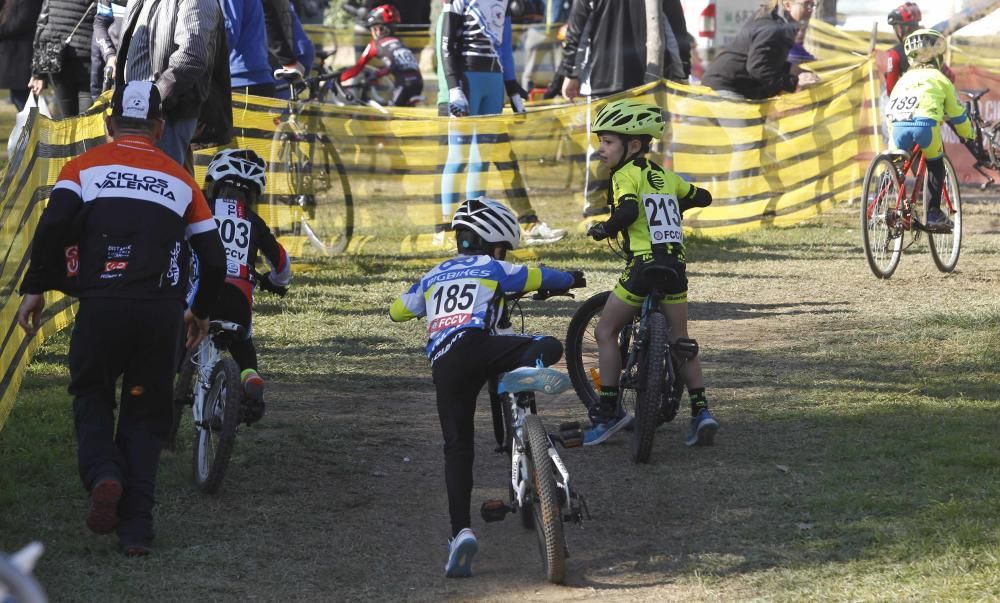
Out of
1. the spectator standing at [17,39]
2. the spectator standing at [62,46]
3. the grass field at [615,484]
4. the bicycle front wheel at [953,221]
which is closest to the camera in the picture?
the grass field at [615,484]

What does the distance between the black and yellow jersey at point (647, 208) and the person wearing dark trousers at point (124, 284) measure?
6.95 feet

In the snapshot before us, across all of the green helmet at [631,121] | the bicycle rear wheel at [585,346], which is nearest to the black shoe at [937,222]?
the bicycle rear wheel at [585,346]

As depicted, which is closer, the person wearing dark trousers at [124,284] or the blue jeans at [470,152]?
the person wearing dark trousers at [124,284]

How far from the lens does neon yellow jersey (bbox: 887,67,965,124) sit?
11.4m

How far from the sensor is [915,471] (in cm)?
646

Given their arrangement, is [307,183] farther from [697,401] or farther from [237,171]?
[697,401]

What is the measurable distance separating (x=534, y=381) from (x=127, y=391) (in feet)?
5.01

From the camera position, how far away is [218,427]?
6090 millimetres

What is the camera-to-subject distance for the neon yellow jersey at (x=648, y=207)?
22.8ft

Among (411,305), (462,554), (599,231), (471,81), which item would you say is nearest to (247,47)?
(471,81)

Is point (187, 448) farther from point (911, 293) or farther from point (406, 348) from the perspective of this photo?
point (911, 293)

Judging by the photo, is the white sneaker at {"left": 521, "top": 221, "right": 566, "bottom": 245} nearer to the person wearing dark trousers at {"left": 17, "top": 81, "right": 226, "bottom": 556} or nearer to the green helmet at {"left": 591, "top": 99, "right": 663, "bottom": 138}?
the green helmet at {"left": 591, "top": 99, "right": 663, "bottom": 138}

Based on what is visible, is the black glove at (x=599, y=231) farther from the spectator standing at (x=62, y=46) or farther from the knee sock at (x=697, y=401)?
the spectator standing at (x=62, y=46)

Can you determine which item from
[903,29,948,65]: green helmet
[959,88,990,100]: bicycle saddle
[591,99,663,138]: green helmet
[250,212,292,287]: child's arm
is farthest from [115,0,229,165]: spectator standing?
[959,88,990,100]: bicycle saddle
